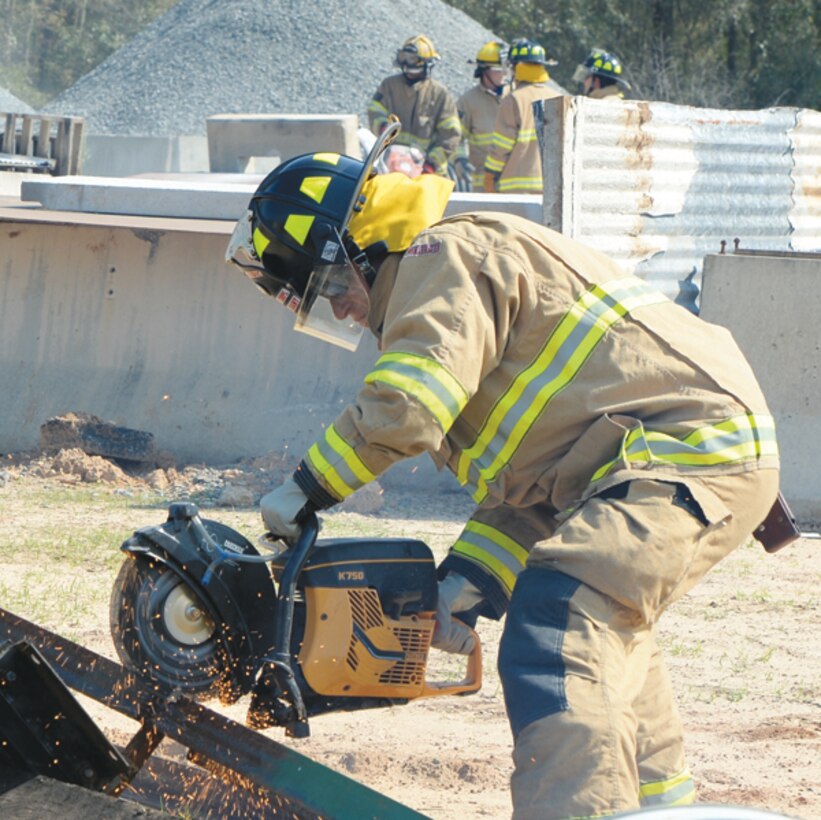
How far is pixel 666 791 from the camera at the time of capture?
311cm

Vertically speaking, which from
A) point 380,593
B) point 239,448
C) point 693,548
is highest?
point 693,548

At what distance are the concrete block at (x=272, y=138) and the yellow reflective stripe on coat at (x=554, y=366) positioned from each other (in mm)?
9855

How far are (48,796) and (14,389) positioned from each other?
4.85m

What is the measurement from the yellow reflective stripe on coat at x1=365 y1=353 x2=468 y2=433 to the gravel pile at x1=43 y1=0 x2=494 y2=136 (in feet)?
67.6

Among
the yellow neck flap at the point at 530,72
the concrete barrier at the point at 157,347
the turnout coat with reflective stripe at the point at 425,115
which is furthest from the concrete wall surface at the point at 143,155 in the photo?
the concrete barrier at the point at 157,347

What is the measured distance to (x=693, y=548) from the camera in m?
2.83

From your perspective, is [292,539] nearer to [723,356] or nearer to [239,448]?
[723,356]

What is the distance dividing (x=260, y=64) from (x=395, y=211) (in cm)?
2264

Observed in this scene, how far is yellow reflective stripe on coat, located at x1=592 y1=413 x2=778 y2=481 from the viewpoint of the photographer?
2850 mm

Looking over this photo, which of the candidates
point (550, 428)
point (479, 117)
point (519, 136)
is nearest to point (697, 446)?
point (550, 428)

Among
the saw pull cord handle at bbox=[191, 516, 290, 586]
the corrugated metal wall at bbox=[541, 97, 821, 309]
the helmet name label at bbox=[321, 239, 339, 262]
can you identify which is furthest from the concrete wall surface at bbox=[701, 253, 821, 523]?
the saw pull cord handle at bbox=[191, 516, 290, 586]

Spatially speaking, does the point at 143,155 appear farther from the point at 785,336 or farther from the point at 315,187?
the point at 315,187

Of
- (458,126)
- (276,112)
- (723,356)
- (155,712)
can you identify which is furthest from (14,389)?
(276,112)

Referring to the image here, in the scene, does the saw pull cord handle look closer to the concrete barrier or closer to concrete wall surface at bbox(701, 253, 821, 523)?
the concrete barrier
